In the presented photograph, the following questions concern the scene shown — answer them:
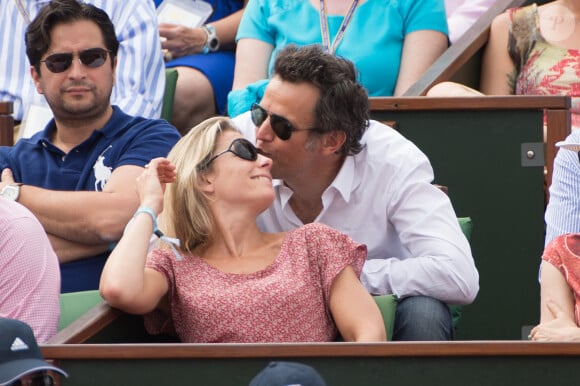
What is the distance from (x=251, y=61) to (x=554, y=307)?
2363 millimetres

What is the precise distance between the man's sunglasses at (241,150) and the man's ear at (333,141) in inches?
14.4

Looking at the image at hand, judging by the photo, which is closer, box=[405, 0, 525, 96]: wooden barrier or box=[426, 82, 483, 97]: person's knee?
box=[426, 82, 483, 97]: person's knee

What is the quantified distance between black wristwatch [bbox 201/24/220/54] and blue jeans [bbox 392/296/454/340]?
8.27ft

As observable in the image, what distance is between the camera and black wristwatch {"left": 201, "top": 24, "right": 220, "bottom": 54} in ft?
19.6

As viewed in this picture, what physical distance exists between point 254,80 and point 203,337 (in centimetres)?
216

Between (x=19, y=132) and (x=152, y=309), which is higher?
(x=19, y=132)

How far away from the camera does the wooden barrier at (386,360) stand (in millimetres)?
2898

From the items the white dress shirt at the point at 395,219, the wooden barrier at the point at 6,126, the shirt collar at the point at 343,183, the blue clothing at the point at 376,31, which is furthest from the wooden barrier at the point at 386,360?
the blue clothing at the point at 376,31

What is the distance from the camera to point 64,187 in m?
4.47

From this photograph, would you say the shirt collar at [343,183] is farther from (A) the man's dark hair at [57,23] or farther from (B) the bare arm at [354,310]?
(A) the man's dark hair at [57,23]

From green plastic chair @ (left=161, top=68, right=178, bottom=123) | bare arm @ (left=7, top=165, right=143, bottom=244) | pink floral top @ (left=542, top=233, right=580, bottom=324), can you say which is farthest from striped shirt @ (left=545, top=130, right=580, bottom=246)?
green plastic chair @ (left=161, top=68, right=178, bottom=123)

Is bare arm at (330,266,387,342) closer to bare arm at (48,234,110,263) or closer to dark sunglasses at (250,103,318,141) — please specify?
dark sunglasses at (250,103,318,141)

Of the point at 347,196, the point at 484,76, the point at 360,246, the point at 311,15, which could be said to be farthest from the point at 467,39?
the point at 360,246

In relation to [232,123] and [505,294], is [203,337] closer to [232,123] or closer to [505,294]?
[232,123]
